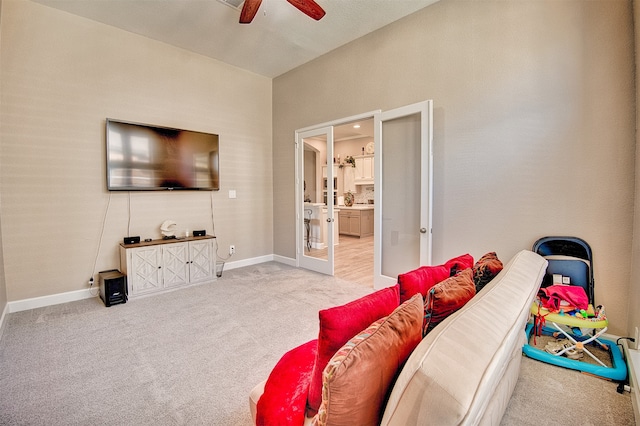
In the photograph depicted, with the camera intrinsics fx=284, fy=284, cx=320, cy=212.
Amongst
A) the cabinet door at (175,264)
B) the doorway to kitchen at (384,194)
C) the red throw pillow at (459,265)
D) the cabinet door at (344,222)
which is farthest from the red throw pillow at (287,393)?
the cabinet door at (344,222)

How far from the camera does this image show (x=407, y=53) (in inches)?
142

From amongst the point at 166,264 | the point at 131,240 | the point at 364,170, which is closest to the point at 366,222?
the point at 364,170

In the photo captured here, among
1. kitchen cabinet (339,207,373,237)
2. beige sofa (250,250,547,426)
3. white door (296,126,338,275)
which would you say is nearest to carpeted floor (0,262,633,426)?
beige sofa (250,250,547,426)

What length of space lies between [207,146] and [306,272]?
8.57 feet

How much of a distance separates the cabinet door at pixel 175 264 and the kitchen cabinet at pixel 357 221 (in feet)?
17.4

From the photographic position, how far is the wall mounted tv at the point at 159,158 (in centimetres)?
373

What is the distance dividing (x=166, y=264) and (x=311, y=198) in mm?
2509

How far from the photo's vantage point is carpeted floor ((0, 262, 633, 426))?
170cm

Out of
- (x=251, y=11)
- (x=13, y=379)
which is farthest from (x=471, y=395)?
(x=251, y=11)

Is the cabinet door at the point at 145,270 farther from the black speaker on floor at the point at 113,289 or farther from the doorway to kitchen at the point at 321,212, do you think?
the doorway to kitchen at the point at 321,212

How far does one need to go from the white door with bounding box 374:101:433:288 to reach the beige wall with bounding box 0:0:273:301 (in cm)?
284

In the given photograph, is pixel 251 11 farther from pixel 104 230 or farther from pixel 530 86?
pixel 104 230

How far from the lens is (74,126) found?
3.53 m

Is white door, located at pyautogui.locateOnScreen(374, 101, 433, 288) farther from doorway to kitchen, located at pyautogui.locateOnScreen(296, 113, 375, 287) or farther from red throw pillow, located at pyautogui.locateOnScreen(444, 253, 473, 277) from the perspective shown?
red throw pillow, located at pyautogui.locateOnScreen(444, 253, 473, 277)
